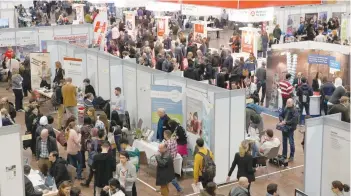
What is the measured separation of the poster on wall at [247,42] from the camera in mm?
19484

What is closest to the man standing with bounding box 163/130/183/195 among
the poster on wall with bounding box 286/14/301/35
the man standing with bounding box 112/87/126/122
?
the man standing with bounding box 112/87/126/122

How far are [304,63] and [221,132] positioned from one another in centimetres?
550

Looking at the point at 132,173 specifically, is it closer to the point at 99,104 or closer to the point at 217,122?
the point at 217,122

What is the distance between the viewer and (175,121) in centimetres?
1009

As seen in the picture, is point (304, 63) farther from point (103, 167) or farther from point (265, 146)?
point (103, 167)

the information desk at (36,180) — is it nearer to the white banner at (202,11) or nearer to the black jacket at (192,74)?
the black jacket at (192,74)

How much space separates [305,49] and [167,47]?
24.8 feet

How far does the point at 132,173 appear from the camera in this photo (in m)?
7.90

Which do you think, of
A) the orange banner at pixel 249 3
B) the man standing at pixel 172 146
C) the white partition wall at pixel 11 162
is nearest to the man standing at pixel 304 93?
the man standing at pixel 172 146

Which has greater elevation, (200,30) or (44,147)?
(200,30)

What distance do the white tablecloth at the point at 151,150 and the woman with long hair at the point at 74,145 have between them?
4.35ft

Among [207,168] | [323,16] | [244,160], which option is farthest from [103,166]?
[323,16]

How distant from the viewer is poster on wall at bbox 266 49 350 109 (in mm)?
13711

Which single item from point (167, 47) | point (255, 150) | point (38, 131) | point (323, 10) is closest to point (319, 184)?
point (255, 150)
